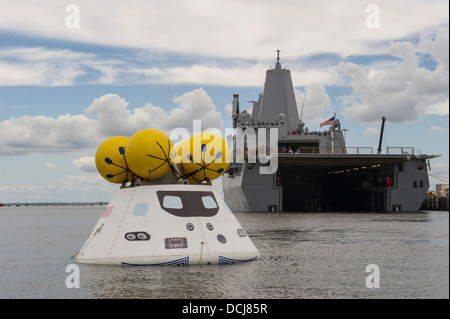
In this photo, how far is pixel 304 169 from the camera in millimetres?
92250

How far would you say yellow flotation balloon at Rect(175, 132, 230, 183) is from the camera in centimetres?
2025

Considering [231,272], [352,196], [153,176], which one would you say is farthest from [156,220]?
[352,196]

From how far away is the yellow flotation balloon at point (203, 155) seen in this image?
66.4 feet

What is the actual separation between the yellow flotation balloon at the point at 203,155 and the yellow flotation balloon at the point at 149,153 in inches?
40.7

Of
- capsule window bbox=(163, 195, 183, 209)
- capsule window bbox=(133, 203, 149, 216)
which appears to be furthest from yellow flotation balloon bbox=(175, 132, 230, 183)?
capsule window bbox=(133, 203, 149, 216)

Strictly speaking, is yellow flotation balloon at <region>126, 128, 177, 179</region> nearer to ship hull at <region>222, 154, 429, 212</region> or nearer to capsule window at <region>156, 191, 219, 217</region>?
capsule window at <region>156, 191, 219, 217</region>

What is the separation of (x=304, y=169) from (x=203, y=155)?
241ft

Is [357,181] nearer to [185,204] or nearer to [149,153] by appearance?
[185,204]

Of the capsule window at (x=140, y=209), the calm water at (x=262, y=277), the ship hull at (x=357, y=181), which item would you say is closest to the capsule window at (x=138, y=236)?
the capsule window at (x=140, y=209)

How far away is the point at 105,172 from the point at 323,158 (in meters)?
54.8

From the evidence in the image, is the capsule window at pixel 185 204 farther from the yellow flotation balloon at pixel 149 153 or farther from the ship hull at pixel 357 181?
the ship hull at pixel 357 181

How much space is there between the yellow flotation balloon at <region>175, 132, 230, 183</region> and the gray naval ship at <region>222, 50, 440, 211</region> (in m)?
51.7

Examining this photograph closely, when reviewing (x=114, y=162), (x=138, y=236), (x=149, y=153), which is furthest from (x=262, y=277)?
(x=114, y=162)
